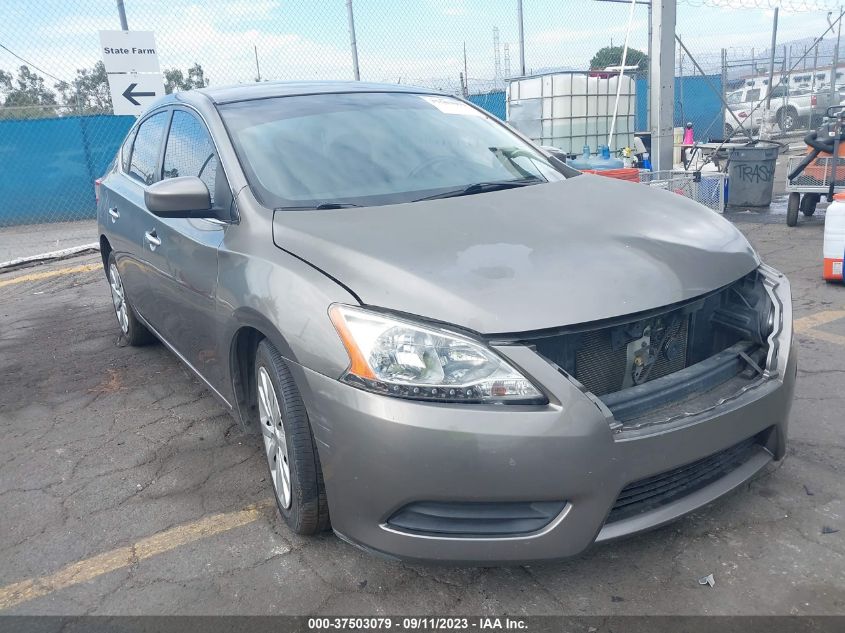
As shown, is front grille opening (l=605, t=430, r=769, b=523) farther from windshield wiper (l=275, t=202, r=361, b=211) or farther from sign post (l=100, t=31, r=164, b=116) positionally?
sign post (l=100, t=31, r=164, b=116)

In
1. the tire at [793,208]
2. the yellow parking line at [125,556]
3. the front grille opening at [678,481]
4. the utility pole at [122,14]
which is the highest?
the utility pole at [122,14]

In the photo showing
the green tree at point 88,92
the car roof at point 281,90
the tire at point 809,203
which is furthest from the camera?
the green tree at point 88,92

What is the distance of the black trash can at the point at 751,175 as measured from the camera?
8.55 metres

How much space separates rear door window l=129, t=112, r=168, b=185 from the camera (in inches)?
154

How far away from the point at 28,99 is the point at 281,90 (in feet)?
34.3

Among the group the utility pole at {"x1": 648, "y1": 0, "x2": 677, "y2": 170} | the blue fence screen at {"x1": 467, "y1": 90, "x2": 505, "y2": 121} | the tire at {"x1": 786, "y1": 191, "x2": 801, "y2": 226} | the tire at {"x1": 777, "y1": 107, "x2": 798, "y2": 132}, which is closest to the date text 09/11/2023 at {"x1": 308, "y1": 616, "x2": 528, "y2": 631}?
the tire at {"x1": 786, "y1": 191, "x2": 801, "y2": 226}

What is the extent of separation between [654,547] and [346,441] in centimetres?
112

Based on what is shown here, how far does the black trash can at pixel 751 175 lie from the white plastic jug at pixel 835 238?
366 centimetres

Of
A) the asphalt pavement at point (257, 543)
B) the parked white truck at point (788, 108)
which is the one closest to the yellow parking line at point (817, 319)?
the asphalt pavement at point (257, 543)

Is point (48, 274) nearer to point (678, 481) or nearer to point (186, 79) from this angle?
point (186, 79)

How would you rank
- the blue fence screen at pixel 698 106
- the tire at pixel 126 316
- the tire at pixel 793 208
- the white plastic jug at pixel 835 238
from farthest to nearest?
the blue fence screen at pixel 698 106 < the tire at pixel 793 208 < the white plastic jug at pixel 835 238 < the tire at pixel 126 316

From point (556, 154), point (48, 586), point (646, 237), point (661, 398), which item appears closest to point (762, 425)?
point (661, 398)

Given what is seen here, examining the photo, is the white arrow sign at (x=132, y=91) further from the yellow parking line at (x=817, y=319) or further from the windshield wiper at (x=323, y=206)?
the yellow parking line at (x=817, y=319)

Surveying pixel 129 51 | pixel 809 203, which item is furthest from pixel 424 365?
pixel 129 51
